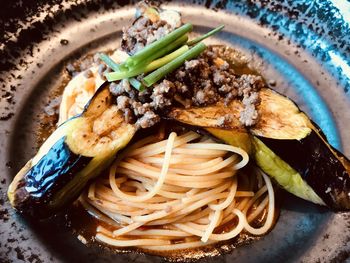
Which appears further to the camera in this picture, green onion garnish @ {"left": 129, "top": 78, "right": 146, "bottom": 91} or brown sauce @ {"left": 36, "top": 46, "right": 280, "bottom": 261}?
brown sauce @ {"left": 36, "top": 46, "right": 280, "bottom": 261}

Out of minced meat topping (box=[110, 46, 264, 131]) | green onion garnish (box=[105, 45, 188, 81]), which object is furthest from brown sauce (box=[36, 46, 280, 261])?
green onion garnish (box=[105, 45, 188, 81])

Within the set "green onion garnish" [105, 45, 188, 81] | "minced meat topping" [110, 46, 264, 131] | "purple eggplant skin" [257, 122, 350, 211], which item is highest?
"green onion garnish" [105, 45, 188, 81]

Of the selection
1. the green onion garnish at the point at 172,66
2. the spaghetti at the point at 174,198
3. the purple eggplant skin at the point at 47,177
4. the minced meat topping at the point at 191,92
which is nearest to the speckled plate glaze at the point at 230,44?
the spaghetti at the point at 174,198

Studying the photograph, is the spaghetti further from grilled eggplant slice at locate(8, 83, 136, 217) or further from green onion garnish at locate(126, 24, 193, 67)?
green onion garnish at locate(126, 24, 193, 67)

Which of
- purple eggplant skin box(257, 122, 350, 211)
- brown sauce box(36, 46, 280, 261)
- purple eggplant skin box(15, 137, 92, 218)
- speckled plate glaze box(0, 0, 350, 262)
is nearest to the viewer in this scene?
purple eggplant skin box(15, 137, 92, 218)

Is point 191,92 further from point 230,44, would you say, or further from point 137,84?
point 230,44

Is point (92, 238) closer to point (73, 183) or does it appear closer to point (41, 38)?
point (73, 183)

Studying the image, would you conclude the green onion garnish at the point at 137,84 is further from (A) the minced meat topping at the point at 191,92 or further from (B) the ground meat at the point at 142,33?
(B) the ground meat at the point at 142,33
